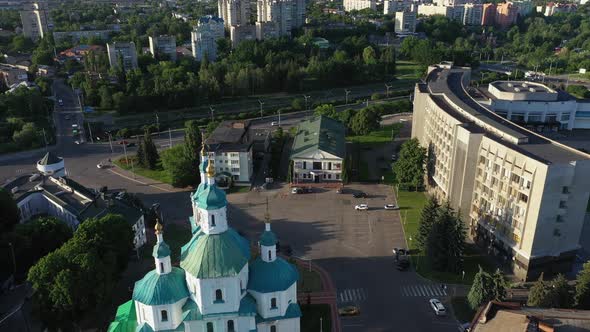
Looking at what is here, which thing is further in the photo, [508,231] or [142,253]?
[142,253]

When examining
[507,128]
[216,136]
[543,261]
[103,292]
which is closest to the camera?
[103,292]

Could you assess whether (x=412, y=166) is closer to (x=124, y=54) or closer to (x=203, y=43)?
(x=124, y=54)

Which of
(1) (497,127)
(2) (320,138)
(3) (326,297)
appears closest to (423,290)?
(3) (326,297)

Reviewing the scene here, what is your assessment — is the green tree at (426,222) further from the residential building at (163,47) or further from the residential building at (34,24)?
the residential building at (34,24)

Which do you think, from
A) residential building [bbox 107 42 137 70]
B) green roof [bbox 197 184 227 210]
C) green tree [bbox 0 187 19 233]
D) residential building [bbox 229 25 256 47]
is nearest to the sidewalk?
green roof [bbox 197 184 227 210]

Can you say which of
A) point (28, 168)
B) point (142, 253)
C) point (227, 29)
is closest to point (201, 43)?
point (227, 29)

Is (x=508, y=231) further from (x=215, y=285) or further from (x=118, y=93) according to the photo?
(x=118, y=93)

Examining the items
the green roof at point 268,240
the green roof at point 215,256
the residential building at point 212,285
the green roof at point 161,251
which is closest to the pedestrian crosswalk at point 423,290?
the residential building at point 212,285
